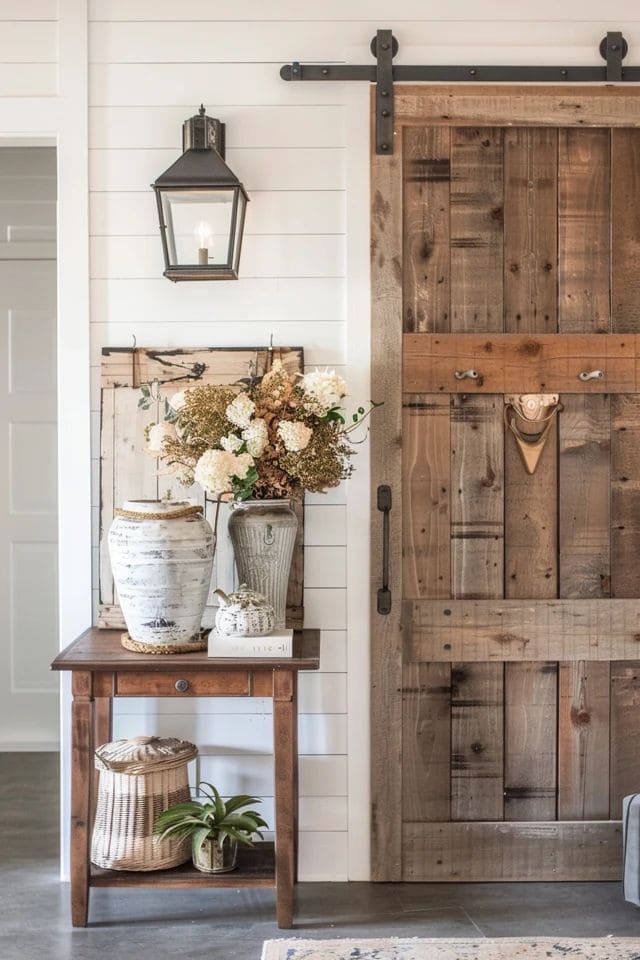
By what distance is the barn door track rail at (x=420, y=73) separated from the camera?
299 cm

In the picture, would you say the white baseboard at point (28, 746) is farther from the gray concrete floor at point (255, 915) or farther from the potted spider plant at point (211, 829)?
the potted spider plant at point (211, 829)

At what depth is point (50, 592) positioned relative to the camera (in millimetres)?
4391

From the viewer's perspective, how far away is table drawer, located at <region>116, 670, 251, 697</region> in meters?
2.61

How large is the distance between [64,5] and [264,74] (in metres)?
0.64

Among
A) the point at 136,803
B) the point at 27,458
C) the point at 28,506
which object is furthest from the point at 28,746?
the point at 136,803

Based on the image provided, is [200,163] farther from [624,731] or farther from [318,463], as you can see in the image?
[624,731]

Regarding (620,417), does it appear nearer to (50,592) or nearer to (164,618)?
(164,618)

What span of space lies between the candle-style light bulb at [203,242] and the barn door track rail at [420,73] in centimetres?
56

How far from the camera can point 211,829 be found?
2709mm

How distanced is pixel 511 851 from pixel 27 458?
2646 mm

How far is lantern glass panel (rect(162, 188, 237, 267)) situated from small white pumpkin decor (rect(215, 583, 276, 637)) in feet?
3.21

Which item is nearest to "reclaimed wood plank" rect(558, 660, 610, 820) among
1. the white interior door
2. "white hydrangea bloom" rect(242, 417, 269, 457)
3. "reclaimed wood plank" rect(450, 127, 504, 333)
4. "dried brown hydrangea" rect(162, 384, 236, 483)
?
"reclaimed wood plank" rect(450, 127, 504, 333)

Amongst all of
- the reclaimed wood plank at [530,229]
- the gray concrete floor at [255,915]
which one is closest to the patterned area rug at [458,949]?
the gray concrete floor at [255,915]

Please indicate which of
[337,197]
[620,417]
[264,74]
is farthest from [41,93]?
[620,417]
